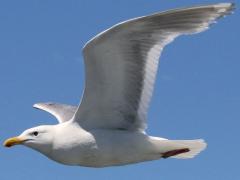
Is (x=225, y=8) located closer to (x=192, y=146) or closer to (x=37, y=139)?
(x=192, y=146)

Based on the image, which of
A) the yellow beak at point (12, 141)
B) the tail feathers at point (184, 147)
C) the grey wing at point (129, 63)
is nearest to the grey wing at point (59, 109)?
the yellow beak at point (12, 141)

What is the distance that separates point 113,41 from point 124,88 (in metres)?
0.78

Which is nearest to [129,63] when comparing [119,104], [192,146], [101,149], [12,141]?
[119,104]

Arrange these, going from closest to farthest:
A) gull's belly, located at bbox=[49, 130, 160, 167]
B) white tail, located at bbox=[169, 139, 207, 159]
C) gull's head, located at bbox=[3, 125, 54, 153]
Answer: gull's belly, located at bbox=[49, 130, 160, 167] → gull's head, located at bbox=[3, 125, 54, 153] → white tail, located at bbox=[169, 139, 207, 159]

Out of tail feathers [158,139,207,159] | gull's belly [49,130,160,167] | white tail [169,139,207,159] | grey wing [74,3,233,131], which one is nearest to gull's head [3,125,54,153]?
gull's belly [49,130,160,167]

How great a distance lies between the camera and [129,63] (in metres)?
8.95

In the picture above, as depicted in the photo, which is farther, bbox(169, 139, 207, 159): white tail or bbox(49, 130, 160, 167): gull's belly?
bbox(169, 139, 207, 159): white tail

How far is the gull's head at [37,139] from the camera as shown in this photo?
361 inches

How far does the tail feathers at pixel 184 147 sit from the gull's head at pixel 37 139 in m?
1.37

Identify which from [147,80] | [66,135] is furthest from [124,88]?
[66,135]

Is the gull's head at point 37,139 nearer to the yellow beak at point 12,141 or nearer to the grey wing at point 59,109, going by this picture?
the yellow beak at point 12,141

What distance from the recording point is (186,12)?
27.6ft

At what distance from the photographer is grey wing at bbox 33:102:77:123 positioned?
37.0ft

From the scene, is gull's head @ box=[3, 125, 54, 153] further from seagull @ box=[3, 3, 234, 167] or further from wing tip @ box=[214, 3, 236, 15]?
wing tip @ box=[214, 3, 236, 15]
